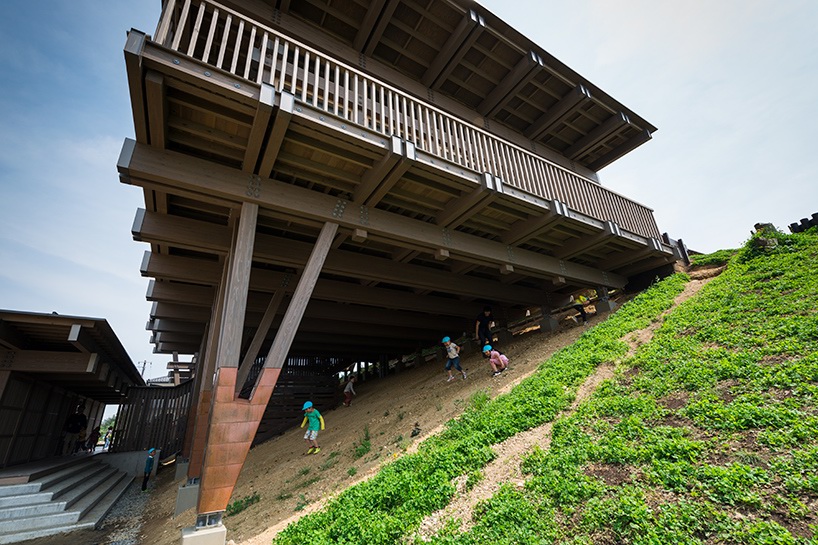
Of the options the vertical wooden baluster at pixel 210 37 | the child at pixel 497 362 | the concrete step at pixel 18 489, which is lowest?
the concrete step at pixel 18 489

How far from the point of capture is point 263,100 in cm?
512

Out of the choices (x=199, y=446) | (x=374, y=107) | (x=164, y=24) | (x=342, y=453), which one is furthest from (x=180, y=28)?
(x=342, y=453)

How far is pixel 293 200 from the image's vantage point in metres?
6.62

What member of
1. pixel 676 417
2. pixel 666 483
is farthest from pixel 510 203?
pixel 666 483

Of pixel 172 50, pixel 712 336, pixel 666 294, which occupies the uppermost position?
pixel 172 50

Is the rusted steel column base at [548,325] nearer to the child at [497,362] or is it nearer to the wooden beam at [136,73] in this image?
the child at [497,362]

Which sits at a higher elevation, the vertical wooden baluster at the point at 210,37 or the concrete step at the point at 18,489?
Result: the vertical wooden baluster at the point at 210,37

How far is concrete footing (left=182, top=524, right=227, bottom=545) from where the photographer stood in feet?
15.4

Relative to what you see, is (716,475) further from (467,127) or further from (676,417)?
(467,127)

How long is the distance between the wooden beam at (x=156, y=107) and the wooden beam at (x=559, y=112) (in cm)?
1268

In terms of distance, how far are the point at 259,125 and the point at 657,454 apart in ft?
22.2

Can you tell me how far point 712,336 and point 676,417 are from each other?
3.12m

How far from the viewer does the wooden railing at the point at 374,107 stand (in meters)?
5.80

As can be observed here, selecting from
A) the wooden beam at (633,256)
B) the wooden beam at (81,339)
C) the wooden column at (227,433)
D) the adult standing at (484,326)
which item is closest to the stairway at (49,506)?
the wooden beam at (81,339)
